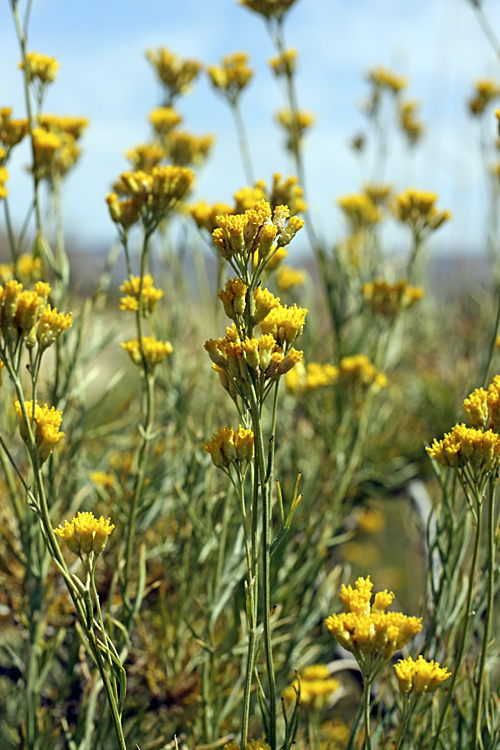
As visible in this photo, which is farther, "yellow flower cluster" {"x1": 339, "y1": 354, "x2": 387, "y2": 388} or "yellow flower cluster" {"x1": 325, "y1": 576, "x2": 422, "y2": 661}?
"yellow flower cluster" {"x1": 339, "y1": 354, "x2": 387, "y2": 388}

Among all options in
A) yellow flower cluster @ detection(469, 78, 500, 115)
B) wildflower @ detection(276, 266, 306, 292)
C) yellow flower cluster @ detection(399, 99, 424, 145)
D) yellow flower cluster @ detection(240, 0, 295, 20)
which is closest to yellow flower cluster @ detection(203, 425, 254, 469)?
wildflower @ detection(276, 266, 306, 292)

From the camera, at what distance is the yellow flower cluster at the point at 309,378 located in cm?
157

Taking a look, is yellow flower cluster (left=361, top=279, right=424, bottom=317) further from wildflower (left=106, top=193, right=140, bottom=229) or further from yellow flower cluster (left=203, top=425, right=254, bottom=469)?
yellow flower cluster (left=203, top=425, right=254, bottom=469)

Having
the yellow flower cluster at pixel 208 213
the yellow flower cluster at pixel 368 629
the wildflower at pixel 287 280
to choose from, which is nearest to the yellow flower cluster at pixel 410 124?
the wildflower at pixel 287 280

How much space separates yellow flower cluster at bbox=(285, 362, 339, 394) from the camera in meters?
1.57

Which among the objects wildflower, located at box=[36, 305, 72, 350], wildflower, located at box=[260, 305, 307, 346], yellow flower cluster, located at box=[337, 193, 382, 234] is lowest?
wildflower, located at box=[260, 305, 307, 346]

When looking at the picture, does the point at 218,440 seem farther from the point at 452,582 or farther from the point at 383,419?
the point at 383,419

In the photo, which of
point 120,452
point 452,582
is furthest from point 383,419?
point 452,582

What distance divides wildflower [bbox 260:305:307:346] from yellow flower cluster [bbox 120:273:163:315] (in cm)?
44

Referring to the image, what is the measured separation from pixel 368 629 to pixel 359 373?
0.98m

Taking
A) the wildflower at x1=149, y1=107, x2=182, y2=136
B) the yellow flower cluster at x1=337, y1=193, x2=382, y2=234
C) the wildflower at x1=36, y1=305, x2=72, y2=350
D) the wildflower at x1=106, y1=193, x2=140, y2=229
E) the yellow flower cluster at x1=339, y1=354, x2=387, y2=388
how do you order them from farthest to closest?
the yellow flower cluster at x1=337, y1=193, x2=382, y2=234 → the wildflower at x1=149, y1=107, x2=182, y2=136 → the yellow flower cluster at x1=339, y1=354, x2=387, y2=388 → the wildflower at x1=106, y1=193, x2=140, y2=229 → the wildflower at x1=36, y1=305, x2=72, y2=350

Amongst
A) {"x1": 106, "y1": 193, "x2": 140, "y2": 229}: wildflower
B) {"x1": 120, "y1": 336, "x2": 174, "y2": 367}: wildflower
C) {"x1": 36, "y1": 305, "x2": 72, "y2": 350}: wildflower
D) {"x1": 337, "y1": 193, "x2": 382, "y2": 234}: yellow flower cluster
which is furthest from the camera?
{"x1": 337, "y1": 193, "x2": 382, "y2": 234}: yellow flower cluster

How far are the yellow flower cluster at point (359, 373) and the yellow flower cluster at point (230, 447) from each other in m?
0.93

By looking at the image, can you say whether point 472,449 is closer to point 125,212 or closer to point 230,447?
point 230,447
